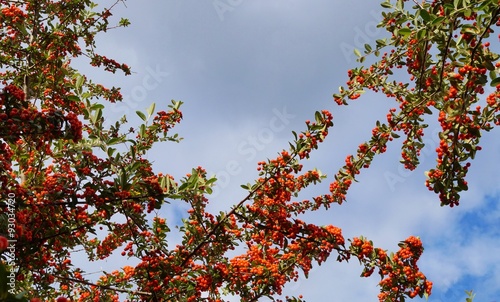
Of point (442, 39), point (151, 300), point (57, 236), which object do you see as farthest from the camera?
point (151, 300)

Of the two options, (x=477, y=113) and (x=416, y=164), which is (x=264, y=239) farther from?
(x=477, y=113)

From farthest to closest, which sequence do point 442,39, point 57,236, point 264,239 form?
point 264,239
point 57,236
point 442,39

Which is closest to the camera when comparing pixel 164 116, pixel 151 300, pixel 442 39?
pixel 442 39

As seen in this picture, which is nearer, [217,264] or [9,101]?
[9,101]

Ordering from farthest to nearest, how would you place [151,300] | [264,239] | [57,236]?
[264,239] → [151,300] → [57,236]

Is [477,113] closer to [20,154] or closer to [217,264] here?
[217,264]

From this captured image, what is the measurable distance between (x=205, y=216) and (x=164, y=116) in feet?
7.02

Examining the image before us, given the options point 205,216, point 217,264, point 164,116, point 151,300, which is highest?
point 164,116

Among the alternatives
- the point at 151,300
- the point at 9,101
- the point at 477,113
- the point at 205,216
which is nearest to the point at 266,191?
the point at 205,216

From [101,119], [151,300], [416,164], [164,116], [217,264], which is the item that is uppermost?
[164,116]

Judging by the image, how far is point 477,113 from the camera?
170 inches

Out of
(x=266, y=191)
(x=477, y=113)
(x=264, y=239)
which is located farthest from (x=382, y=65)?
(x=264, y=239)

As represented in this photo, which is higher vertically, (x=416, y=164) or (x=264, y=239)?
(x=416, y=164)

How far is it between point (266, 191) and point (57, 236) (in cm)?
290
